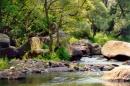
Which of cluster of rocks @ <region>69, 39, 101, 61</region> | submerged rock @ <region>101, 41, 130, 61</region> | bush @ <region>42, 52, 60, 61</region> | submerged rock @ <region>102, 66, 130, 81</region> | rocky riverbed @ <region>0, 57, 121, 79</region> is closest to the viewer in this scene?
submerged rock @ <region>102, 66, 130, 81</region>

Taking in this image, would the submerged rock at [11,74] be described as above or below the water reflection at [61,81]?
above

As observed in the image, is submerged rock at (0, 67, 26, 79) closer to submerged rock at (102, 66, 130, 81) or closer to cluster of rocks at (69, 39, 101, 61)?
submerged rock at (102, 66, 130, 81)

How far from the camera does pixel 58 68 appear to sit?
35.9m

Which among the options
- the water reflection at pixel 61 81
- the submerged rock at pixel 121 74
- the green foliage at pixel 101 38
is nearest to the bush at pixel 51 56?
the water reflection at pixel 61 81

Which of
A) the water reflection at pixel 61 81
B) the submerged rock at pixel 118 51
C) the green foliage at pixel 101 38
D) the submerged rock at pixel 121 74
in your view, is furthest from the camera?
the green foliage at pixel 101 38

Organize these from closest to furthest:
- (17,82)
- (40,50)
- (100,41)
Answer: (17,82) → (40,50) → (100,41)

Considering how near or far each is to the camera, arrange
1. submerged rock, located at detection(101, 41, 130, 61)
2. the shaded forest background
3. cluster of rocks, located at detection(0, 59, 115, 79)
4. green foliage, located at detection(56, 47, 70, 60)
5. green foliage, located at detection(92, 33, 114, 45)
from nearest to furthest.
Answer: cluster of rocks, located at detection(0, 59, 115, 79)
green foliage, located at detection(56, 47, 70, 60)
submerged rock, located at detection(101, 41, 130, 61)
the shaded forest background
green foliage, located at detection(92, 33, 114, 45)

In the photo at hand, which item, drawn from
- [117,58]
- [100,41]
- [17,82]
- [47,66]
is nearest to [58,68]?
[47,66]

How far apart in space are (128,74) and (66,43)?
1719 centimetres

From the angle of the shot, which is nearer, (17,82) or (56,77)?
(17,82)

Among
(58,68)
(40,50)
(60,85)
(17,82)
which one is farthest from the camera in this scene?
(40,50)

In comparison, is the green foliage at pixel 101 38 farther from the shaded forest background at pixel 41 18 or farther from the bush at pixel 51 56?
the bush at pixel 51 56

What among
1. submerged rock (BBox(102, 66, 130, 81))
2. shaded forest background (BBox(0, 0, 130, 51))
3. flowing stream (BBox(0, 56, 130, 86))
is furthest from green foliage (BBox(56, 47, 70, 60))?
submerged rock (BBox(102, 66, 130, 81))

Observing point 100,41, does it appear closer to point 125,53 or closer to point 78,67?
point 125,53
